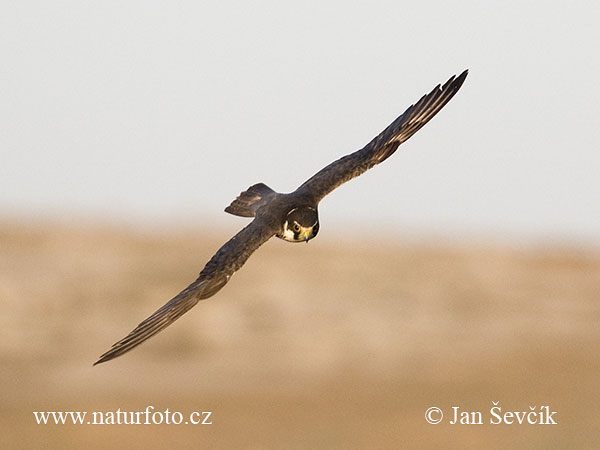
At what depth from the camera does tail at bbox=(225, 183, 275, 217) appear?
31.8 ft

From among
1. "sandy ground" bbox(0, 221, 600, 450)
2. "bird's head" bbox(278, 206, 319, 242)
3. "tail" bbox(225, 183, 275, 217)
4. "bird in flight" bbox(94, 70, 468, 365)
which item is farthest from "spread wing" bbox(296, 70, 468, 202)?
"sandy ground" bbox(0, 221, 600, 450)

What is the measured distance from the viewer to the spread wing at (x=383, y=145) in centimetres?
900

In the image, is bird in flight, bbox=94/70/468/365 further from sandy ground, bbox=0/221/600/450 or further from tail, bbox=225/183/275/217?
sandy ground, bbox=0/221/600/450

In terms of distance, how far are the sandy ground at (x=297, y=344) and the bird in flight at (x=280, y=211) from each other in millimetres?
17548

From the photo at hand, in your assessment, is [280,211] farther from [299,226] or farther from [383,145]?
[383,145]

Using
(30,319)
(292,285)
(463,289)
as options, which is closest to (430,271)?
(463,289)

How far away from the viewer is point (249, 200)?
982cm

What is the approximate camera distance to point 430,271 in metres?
33.1

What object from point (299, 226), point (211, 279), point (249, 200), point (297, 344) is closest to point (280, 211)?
point (299, 226)

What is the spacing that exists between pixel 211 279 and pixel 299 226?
29.7 inches

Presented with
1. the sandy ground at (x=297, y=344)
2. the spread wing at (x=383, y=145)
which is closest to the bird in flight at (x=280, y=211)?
the spread wing at (x=383, y=145)

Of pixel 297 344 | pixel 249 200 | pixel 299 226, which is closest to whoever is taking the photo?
pixel 299 226

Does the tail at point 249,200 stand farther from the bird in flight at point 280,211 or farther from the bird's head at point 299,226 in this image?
the bird's head at point 299,226

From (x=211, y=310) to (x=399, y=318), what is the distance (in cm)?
537
